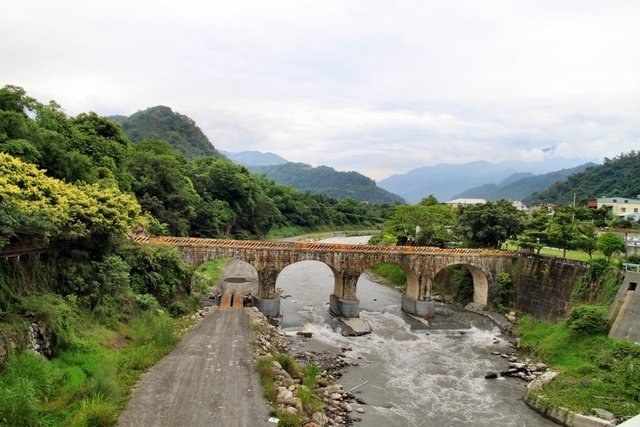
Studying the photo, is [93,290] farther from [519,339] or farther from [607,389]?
[519,339]

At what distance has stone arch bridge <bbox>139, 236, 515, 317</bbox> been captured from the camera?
111ft

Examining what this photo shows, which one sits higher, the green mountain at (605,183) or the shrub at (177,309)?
the green mountain at (605,183)

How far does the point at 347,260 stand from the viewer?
36.8m

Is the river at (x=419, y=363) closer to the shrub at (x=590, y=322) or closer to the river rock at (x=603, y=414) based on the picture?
the river rock at (x=603, y=414)

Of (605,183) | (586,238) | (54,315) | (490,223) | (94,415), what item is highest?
(605,183)

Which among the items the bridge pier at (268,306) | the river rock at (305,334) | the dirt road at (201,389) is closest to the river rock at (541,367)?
the river rock at (305,334)

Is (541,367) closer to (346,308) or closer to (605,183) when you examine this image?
(346,308)

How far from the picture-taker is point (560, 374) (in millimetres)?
24562

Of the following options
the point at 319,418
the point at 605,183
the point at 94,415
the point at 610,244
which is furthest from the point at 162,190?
the point at 605,183

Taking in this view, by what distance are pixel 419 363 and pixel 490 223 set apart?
20388 millimetres

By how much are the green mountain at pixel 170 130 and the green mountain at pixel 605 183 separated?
98.6m

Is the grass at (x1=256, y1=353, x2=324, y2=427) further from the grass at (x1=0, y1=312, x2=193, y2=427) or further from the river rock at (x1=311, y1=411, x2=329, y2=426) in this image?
the grass at (x1=0, y1=312, x2=193, y2=427)

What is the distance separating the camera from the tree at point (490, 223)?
4378 cm

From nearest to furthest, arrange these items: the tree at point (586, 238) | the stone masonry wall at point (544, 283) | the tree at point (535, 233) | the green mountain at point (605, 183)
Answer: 1. the stone masonry wall at point (544, 283)
2. the tree at point (586, 238)
3. the tree at point (535, 233)
4. the green mountain at point (605, 183)
